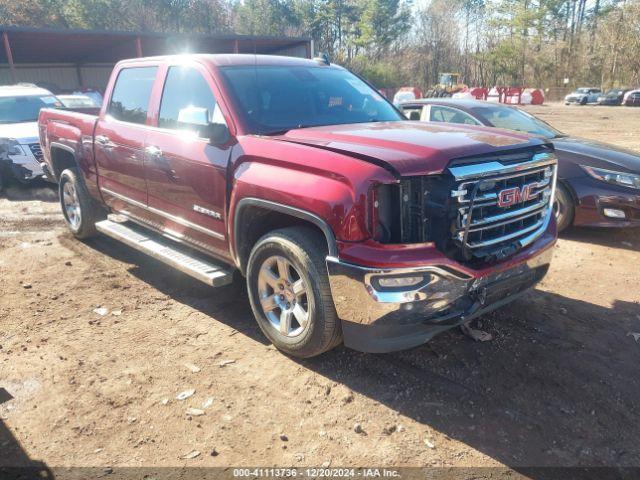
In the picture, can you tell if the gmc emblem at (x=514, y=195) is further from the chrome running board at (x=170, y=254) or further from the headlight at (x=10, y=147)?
the headlight at (x=10, y=147)

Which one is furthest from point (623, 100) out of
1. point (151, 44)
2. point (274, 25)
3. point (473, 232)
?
point (473, 232)

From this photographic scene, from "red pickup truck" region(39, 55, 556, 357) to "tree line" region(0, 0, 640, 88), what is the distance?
50249 mm

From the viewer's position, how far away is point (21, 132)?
9117 mm

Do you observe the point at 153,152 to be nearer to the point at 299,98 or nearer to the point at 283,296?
the point at 299,98

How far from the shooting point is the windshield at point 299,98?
3.87m

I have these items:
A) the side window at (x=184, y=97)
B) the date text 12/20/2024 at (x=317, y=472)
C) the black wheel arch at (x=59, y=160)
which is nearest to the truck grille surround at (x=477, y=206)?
the date text 12/20/2024 at (x=317, y=472)

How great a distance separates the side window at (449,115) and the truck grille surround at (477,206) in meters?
3.40

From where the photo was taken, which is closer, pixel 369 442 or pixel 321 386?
pixel 369 442

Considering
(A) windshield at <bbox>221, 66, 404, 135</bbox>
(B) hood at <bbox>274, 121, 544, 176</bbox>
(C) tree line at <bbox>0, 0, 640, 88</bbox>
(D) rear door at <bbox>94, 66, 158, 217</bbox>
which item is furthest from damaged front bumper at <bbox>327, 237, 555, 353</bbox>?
(C) tree line at <bbox>0, 0, 640, 88</bbox>

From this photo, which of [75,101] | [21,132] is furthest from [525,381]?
[75,101]

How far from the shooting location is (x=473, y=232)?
3059 mm

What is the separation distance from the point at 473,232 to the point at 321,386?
1.38 m

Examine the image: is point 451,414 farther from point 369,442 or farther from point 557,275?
point 557,275

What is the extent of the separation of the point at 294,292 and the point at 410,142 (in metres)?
1.22
